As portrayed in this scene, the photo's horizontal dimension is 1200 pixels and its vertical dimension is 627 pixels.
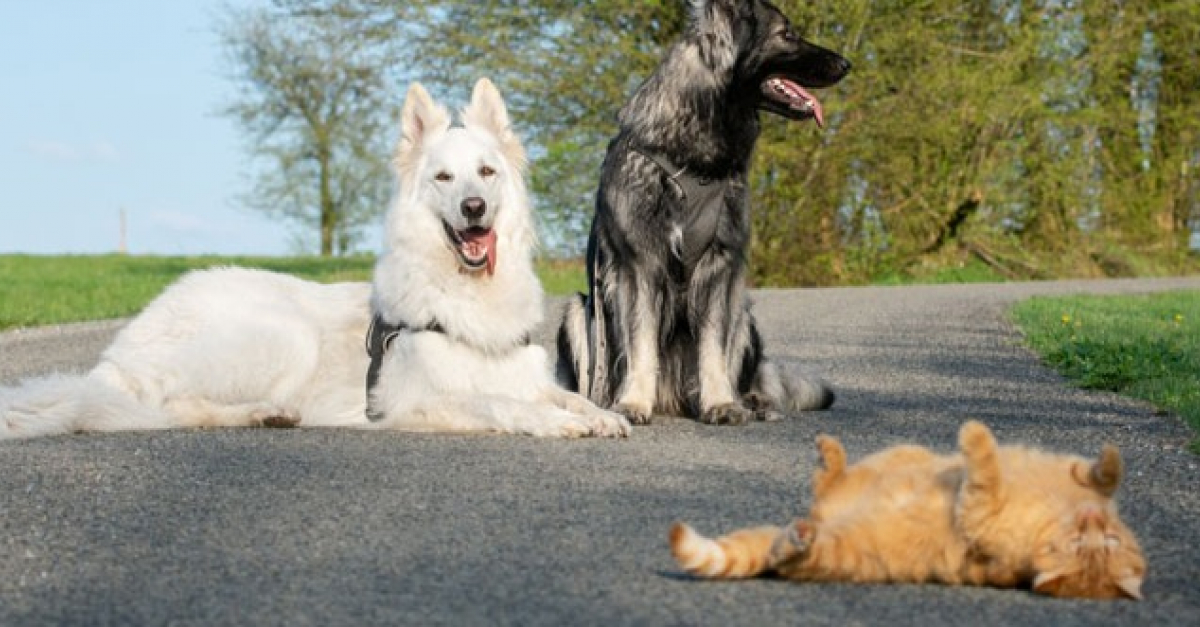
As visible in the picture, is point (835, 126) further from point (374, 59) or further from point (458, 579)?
point (458, 579)

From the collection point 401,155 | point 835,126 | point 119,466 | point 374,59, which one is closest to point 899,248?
point 835,126

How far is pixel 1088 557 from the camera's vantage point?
360cm

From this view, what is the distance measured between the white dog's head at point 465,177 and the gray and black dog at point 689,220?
623mm

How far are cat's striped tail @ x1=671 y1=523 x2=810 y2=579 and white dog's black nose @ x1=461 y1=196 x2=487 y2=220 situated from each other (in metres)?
3.49

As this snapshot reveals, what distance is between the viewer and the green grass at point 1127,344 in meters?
8.61

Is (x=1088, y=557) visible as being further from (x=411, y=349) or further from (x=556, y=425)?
(x=411, y=349)

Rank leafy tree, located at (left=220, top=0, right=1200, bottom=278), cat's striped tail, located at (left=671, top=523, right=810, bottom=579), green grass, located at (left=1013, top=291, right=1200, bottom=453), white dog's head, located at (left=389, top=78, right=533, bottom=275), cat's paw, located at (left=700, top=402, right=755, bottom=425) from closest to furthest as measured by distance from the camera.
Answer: cat's striped tail, located at (left=671, top=523, right=810, bottom=579) → white dog's head, located at (left=389, top=78, right=533, bottom=275) → cat's paw, located at (left=700, top=402, right=755, bottom=425) → green grass, located at (left=1013, top=291, right=1200, bottom=453) → leafy tree, located at (left=220, top=0, right=1200, bottom=278)

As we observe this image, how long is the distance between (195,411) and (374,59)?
1608 cm

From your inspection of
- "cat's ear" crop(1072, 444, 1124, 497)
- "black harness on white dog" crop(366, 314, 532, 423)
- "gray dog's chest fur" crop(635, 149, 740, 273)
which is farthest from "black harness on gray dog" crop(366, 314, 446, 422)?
"cat's ear" crop(1072, 444, 1124, 497)

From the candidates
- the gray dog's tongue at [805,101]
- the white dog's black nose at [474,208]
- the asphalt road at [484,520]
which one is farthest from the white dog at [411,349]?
the gray dog's tongue at [805,101]

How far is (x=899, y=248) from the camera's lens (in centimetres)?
2370

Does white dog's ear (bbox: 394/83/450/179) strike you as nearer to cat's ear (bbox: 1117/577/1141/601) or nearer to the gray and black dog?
the gray and black dog

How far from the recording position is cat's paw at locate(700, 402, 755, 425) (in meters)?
7.66

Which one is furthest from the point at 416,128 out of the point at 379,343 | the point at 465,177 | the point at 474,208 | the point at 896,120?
the point at 896,120
